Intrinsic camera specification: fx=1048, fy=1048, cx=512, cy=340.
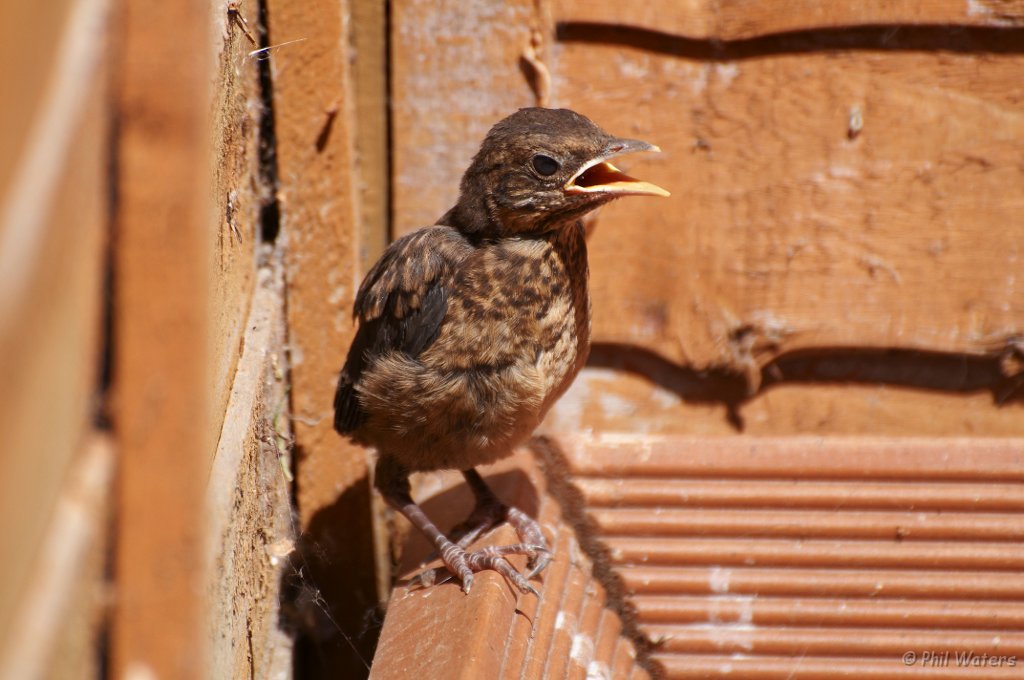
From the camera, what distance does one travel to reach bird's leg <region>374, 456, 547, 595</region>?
8.47 feet

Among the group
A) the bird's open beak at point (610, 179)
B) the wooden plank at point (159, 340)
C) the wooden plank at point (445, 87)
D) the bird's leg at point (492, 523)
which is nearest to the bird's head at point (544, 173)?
the bird's open beak at point (610, 179)

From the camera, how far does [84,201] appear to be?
1.02m

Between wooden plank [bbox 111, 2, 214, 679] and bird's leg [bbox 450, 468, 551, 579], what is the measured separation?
1.70 metres

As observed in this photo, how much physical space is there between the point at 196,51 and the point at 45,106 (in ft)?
0.54

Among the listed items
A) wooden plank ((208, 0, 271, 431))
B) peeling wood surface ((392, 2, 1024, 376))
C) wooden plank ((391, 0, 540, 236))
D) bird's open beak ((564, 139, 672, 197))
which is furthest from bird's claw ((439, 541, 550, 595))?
wooden plank ((391, 0, 540, 236))

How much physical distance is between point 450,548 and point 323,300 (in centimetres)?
92

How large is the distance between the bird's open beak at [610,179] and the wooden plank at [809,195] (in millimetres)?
655

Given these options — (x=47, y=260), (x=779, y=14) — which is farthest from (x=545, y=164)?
(x=47, y=260)

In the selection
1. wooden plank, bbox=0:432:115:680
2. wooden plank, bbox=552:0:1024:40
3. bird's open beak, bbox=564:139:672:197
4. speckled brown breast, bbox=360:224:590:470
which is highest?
wooden plank, bbox=552:0:1024:40

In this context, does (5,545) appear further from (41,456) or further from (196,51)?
(196,51)

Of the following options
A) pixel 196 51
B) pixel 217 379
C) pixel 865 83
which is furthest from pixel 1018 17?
pixel 196 51

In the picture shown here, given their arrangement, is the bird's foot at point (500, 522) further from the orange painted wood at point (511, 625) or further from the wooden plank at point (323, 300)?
the wooden plank at point (323, 300)

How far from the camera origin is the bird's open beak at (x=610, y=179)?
8.38 ft

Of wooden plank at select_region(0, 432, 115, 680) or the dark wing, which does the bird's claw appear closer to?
the dark wing
